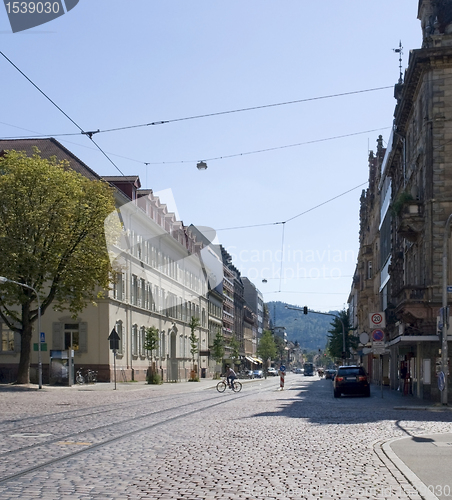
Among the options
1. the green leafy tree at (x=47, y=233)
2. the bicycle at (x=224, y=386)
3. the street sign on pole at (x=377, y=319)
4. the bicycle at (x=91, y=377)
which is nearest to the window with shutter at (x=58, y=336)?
the bicycle at (x=91, y=377)

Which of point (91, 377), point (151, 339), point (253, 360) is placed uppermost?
point (151, 339)

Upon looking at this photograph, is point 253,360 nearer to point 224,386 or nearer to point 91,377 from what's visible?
point 91,377

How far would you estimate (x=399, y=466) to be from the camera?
11234 mm

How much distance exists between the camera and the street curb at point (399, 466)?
8984mm

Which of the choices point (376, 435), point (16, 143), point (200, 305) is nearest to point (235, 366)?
point (200, 305)

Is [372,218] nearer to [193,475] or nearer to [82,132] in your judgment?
[82,132]

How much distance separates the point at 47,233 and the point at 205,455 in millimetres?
31413

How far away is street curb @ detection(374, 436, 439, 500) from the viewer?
8984 mm

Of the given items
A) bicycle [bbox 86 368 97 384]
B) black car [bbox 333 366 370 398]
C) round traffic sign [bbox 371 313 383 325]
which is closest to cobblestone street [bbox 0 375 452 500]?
round traffic sign [bbox 371 313 383 325]

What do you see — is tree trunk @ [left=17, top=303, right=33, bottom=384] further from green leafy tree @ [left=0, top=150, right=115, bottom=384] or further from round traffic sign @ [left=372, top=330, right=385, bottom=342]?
round traffic sign @ [left=372, top=330, right=385, bottom=342]

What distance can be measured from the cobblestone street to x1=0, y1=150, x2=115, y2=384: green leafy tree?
66.2ft

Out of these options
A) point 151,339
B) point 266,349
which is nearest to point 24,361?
point 151,339

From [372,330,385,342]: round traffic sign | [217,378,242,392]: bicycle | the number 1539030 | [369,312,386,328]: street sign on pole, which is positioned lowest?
[217,378,242,392]: bicycle

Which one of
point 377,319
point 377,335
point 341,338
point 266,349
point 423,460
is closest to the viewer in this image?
point 423,460
